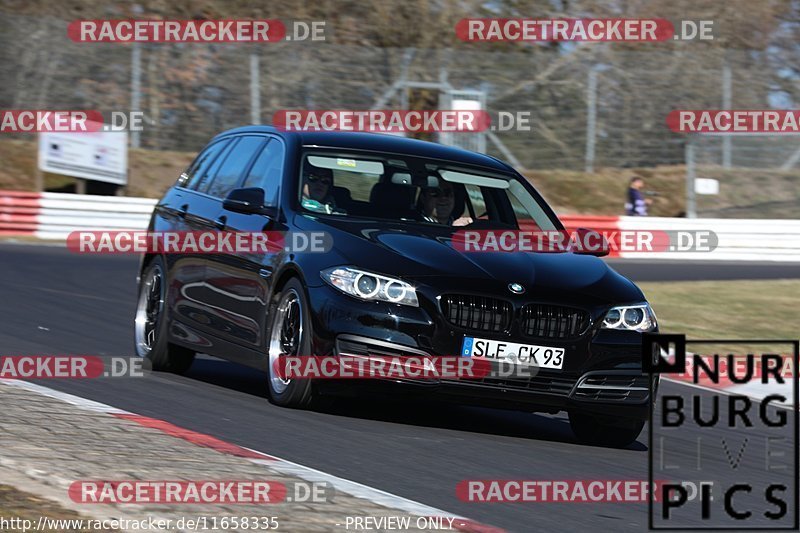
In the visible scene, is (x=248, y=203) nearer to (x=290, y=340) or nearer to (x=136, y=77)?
(x=290, y=340)

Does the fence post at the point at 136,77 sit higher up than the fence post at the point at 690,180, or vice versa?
the fence post at the point at 136,77

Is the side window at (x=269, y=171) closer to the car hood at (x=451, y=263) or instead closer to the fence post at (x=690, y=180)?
the car hood at (x=451, y=263)

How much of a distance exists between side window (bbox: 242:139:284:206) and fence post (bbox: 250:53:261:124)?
21472mm

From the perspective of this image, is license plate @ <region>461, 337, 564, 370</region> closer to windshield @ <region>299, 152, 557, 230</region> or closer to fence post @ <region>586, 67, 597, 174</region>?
windshield @ <region>299, 152, 557, 230</region>

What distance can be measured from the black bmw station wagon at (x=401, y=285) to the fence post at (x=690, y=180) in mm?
22963

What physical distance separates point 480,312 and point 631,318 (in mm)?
943

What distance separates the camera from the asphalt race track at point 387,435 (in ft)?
20.6

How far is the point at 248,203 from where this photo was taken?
8.71m

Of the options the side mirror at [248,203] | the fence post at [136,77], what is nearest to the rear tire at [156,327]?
the side mirror at [248,203]

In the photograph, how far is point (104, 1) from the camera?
123 feet

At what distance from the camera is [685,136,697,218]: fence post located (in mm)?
32000

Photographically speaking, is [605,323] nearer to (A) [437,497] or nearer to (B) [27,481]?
(A) [437,497]

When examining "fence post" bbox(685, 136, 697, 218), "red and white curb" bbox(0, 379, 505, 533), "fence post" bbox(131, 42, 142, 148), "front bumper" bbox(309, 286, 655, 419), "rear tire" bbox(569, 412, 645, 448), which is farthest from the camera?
"fence post" bbox(685, 136, 697, 218)

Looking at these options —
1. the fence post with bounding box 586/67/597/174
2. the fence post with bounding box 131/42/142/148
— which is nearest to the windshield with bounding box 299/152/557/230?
the fence post with bounding box 131/42/142/148
